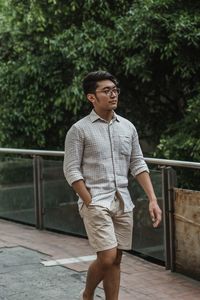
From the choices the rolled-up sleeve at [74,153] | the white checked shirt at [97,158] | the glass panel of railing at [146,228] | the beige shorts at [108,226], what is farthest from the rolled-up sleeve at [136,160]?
the glass panel of railing at [146,228]

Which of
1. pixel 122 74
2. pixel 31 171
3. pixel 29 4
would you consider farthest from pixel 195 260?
pixel 29 4

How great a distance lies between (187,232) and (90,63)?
15.3ft

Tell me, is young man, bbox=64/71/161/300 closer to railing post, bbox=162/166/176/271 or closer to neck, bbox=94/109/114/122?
neck, bbox=94/109/114/122

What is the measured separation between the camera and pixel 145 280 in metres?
5.64

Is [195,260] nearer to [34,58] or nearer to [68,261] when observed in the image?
[68,261]

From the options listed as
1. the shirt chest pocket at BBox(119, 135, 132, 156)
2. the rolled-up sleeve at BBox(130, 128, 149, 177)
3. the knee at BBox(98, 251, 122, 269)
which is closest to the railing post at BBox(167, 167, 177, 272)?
the rolled-up sleeve at BBox(130, 128, 149, 177)

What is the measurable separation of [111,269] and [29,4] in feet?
24.7

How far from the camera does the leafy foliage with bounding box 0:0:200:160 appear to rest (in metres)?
8.88

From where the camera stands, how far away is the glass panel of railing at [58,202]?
7.66 m

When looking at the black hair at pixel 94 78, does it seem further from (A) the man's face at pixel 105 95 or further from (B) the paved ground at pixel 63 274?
(B) the paved ground at pixel 63 274

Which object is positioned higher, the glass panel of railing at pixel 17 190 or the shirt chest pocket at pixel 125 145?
the shirt chest pocket at pixel 125 145

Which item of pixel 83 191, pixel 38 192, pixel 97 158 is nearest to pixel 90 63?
pixel 38 192

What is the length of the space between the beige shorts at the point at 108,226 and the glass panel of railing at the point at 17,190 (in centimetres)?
407

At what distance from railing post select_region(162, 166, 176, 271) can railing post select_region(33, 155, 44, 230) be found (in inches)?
98.9
